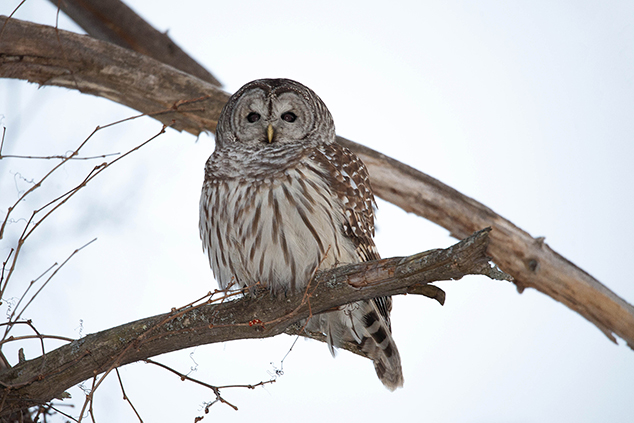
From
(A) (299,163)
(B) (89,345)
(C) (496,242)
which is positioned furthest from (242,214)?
(C) (496,242)

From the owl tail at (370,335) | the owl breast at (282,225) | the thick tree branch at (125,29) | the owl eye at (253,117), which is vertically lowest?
the owl tail at (370,335)

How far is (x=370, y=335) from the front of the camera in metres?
3.26

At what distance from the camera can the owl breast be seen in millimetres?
2947

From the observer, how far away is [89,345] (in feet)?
8.54

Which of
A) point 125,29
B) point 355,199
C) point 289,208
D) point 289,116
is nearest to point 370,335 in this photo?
point 355,199

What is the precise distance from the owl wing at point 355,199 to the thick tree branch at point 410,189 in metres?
1.02

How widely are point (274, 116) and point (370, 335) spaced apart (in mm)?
1260

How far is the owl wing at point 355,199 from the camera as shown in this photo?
3111mm

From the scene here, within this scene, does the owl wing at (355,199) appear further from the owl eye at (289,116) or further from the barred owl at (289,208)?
the owl eye at (289,116)

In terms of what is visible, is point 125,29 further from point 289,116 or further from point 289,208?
point 289,208

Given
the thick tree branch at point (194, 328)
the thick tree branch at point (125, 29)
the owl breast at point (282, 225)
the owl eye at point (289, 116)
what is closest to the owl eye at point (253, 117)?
the owl eye at point (289, 116)

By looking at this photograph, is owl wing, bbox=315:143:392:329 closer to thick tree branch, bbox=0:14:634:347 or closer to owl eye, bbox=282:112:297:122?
owl eye, bbox=282:112:297:122

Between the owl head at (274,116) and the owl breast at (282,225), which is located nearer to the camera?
the owl breast at (282,225)

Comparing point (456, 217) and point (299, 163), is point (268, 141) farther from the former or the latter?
point (456, 217)
